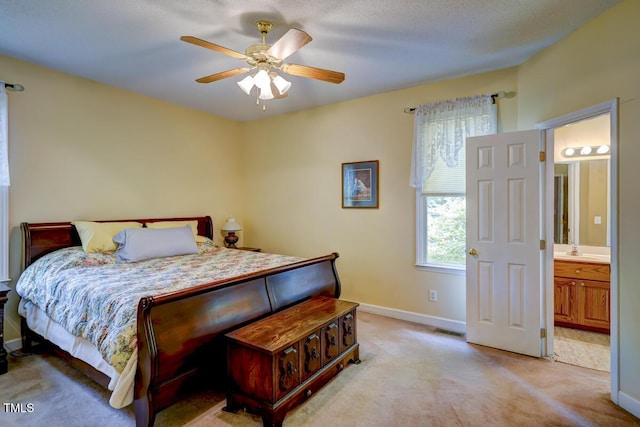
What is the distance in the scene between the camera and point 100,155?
3598 mm

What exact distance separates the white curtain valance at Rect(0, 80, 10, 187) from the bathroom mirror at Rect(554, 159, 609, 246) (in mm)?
5628

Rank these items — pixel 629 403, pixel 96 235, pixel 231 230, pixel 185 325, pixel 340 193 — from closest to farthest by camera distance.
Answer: pixel 185 325 < pixel 629 403 < pixel 96 235 < pixel 340 193 < pixel 231 230

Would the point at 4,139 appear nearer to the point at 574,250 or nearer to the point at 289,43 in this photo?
the point at 289,43

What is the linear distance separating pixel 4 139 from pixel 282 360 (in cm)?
311

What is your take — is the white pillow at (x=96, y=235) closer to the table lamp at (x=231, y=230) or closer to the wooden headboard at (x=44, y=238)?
the wooden headboard at (x=44, y=238)

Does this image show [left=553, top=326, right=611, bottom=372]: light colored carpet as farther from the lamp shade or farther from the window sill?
the lamp shade

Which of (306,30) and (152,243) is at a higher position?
(306,30)

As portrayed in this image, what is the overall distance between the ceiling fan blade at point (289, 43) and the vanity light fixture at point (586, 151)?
11.4 feet

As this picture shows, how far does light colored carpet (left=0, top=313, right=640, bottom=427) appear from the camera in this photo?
6.68ft

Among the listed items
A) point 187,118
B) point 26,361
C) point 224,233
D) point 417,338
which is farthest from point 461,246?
point 26,361

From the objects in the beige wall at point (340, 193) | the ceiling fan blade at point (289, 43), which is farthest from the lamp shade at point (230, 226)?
the ceiling fan blade at point (289, 43)

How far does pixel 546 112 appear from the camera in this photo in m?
2.82

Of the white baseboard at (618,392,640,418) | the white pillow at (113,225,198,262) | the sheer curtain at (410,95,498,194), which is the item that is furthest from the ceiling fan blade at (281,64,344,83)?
the white baseboard at (618,392,640,418)

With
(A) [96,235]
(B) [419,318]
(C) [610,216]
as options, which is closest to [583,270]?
(C) [610,216]
